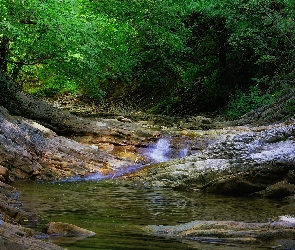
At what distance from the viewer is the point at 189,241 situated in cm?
512

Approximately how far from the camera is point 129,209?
24.9 feet

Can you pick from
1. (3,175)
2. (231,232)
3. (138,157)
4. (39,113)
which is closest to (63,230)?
(231,232)

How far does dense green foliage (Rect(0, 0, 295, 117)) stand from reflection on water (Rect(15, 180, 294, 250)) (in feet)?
24.7

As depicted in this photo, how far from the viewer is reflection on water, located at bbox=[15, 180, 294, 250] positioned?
5.00 metres

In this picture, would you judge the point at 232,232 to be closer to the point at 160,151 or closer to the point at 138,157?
the point at 138,157

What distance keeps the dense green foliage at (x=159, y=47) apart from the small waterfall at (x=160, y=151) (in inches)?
159

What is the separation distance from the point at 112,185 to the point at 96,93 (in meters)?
10.7

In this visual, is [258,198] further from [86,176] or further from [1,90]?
[1,90]

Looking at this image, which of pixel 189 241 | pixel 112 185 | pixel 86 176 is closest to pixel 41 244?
pixel 189 241

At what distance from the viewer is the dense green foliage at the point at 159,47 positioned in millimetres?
16797

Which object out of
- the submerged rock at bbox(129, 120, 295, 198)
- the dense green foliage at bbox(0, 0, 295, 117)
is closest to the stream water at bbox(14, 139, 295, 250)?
the submerged rock at bbox(129, 120, 295, 198)

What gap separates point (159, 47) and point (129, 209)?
19.8 m

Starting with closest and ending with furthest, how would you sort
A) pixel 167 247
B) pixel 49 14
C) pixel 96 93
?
pixel 167 247 → pixel 49 14 → pixel 96 93

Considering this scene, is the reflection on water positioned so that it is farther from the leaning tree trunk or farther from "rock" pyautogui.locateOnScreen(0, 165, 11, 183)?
the leaning tree trunk
